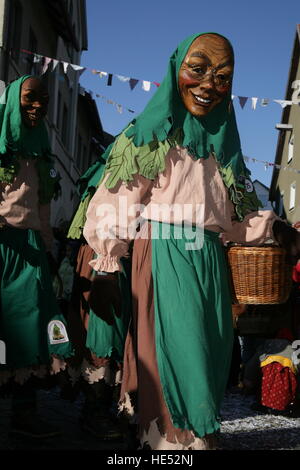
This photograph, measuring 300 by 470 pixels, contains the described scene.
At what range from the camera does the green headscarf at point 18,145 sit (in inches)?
158

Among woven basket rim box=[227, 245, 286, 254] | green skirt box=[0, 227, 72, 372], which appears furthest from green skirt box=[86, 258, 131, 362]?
woven basket rim box=[227, 245, 286, 254]

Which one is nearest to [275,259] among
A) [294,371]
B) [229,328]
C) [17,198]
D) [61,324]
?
[229,328]

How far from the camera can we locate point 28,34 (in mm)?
15562

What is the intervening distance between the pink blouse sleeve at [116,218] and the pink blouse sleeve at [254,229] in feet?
1.79

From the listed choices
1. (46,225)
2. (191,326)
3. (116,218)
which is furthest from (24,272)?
(191,326)

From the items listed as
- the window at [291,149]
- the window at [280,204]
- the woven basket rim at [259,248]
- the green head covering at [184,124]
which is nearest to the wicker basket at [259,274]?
the woven basket rim at [259,248]

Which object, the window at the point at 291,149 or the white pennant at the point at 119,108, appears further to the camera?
the window at the point at 291,149

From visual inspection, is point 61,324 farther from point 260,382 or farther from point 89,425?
point 260,382

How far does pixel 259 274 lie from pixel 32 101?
1998 mm

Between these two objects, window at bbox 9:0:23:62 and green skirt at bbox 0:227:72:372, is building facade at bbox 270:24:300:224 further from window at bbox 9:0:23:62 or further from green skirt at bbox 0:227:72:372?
green skirt at bbox 0:227:72:372

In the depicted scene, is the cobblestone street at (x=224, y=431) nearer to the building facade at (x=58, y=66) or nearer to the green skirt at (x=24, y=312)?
the green skirt at (x=24, y=312)

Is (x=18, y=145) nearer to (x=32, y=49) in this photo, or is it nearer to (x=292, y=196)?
(x=32, y=49)

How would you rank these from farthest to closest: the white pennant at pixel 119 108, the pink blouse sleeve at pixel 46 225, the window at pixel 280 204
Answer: the window at pixel 280 204, the white pennant at pixel 119 108, the pink blouse sleeve at pixel 46 225

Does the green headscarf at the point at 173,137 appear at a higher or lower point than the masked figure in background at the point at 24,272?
higher
